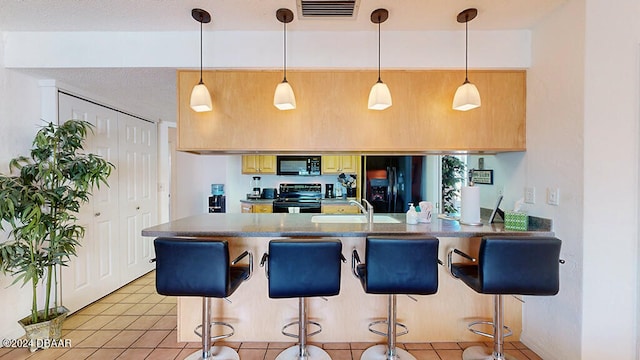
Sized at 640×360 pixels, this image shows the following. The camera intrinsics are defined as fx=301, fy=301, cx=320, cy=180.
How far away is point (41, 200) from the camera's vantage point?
2.03 m

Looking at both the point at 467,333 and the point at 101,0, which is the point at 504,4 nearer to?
the point at 467,333

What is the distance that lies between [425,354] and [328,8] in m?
2.43

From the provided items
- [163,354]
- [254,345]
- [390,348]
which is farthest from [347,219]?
[163,354]

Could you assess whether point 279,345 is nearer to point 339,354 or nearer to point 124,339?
point 339,354

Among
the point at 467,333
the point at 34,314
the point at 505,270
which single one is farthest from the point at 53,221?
the point at 467,333

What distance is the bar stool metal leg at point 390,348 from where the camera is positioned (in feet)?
6.32

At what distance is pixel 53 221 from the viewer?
2184 mm

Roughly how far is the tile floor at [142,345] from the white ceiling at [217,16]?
2.07 metres

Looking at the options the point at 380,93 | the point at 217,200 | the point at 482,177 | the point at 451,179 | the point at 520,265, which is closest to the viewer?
the point at 520,265

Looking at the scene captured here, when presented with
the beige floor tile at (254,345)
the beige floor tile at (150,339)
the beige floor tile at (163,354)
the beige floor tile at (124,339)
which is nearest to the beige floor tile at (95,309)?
the beige floor tile at (124,339)

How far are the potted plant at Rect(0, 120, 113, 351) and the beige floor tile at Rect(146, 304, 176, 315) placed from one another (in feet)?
2.14

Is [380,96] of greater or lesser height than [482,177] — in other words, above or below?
above

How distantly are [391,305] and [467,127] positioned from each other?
1.43 meters

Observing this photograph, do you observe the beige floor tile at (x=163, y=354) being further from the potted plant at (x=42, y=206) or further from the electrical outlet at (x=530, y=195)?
the electrical outlet at (x=530, y=195)
